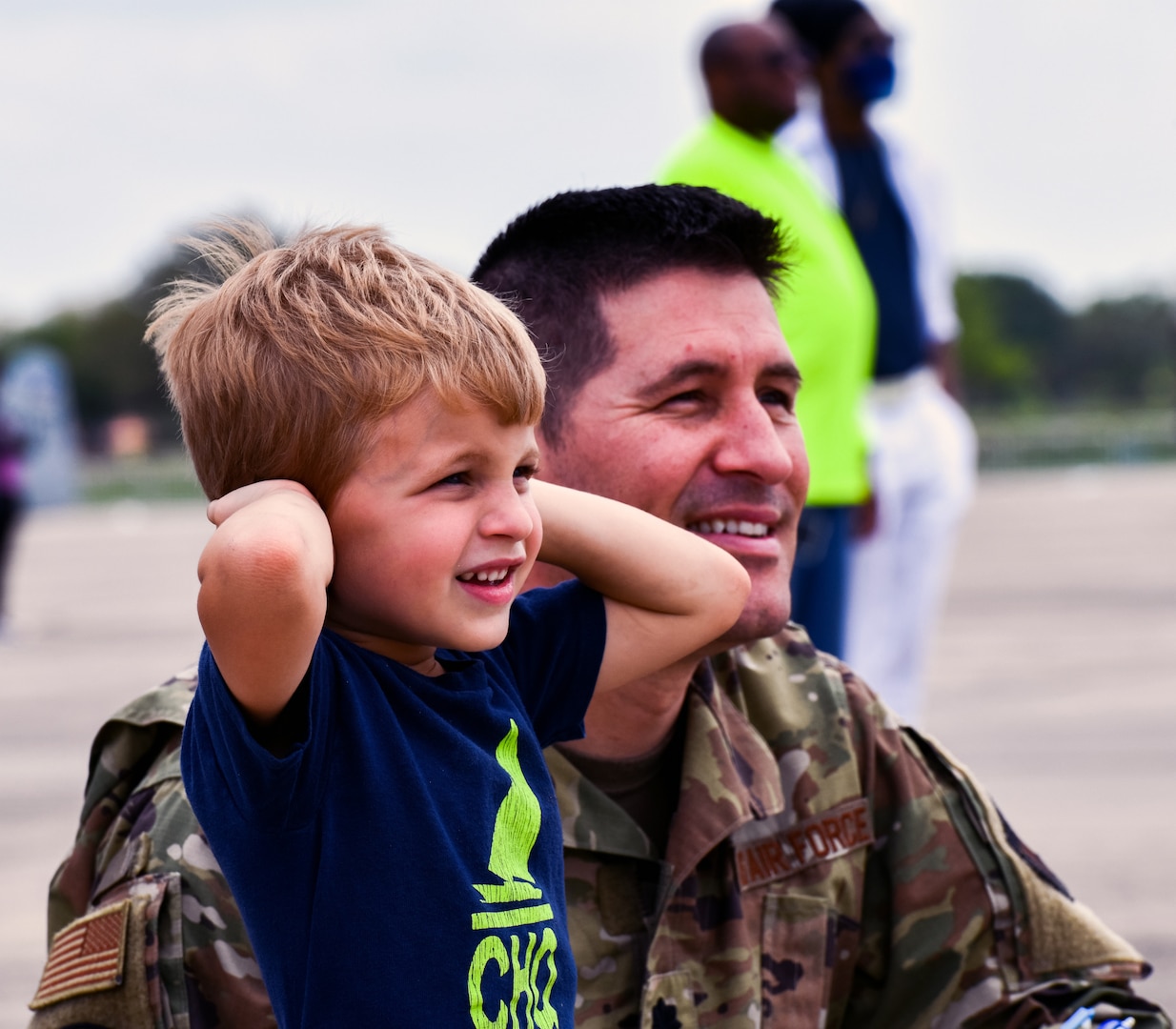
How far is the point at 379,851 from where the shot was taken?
167cm

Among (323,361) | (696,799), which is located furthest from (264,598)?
(696,799)

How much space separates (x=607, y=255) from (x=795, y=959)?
1038 mm

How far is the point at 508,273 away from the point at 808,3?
3.30 metres

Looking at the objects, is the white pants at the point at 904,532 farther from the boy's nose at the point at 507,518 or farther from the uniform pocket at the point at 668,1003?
the boy's nose at the point at 507,518

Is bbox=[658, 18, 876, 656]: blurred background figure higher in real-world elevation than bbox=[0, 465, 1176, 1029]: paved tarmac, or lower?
higher

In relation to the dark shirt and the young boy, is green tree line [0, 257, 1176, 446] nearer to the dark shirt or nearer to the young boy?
the dark shirt

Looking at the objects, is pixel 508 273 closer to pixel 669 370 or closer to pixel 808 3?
pixel 669 370

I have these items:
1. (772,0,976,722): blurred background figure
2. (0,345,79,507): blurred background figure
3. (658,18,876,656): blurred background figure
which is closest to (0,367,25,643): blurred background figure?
(772,0,976,722): blurred background figure

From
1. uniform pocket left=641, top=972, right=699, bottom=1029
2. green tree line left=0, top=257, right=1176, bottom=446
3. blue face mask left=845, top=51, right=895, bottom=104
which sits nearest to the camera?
uniform pocket left=641, top=972, right=699, bottom=1029

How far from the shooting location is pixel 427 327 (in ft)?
5.64

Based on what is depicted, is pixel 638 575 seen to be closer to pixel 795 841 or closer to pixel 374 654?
pixel 374 654

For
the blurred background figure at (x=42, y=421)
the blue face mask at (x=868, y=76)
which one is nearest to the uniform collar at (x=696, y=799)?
the blue face mask at (x=868, y=76)

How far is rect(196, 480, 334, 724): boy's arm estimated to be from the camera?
149 cm

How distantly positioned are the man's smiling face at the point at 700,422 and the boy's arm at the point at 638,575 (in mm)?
385
